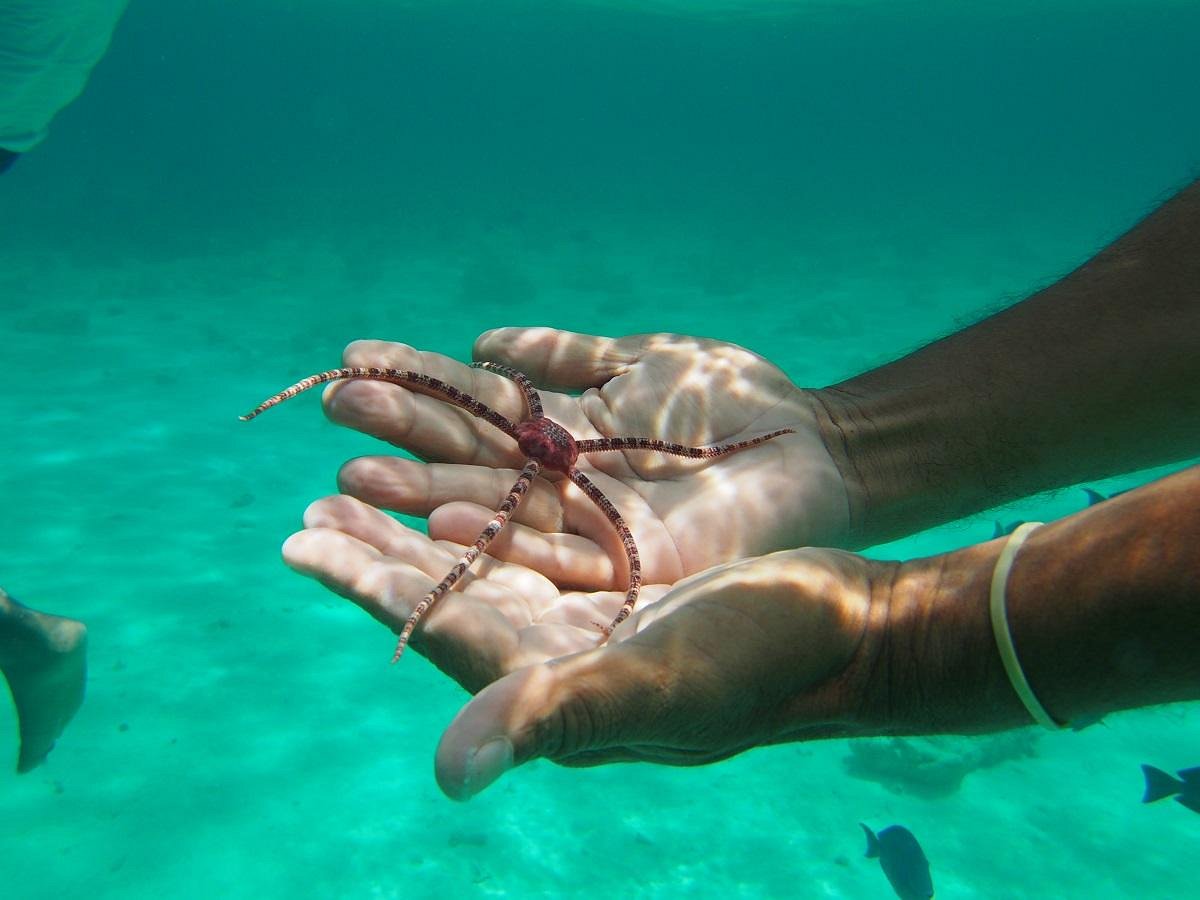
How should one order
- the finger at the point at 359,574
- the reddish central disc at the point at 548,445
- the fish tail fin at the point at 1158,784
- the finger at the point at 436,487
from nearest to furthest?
1. the finger at the point at 359,574
2. the finger at the point at 436,487
3. the reddish central disc at the point at 548,445
4. the fish tail fin at the point at 1158,784

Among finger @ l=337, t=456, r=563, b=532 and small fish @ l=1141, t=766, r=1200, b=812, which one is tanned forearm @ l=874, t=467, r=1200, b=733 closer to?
finger @ l=337, t=456, r=563, b=532

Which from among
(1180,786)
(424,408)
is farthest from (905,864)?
(424,408)

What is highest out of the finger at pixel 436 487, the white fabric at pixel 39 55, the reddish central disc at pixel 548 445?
the white fabric at pixel 39 55

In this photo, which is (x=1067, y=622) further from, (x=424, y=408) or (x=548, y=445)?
(x=424, y=408)

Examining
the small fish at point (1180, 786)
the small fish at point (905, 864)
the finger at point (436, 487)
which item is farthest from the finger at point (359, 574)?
the small fish at point (1180, 786)

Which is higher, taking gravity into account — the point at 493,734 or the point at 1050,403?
the point at 1050,403

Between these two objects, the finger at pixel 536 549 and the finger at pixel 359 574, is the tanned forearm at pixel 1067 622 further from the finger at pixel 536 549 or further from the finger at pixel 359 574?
the finger at pixel 359 574
